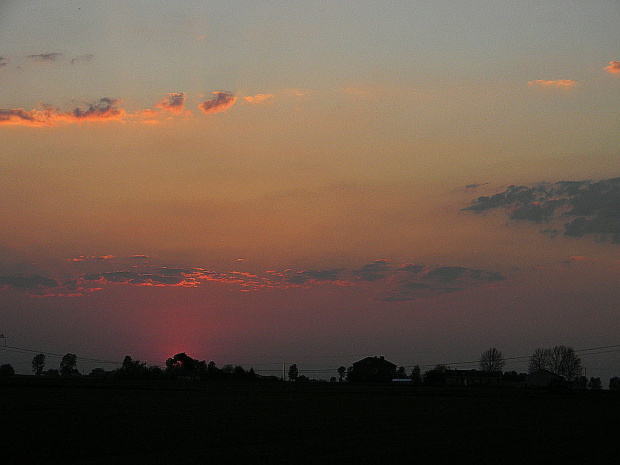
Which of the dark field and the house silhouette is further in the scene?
the house silhouette

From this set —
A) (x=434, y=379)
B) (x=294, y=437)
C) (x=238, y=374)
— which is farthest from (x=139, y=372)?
(x=294, y=437)

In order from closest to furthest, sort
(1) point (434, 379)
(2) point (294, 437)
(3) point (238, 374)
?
(2) point (294, 437) < (1) point (434, 379) < (3) point (238, 374)

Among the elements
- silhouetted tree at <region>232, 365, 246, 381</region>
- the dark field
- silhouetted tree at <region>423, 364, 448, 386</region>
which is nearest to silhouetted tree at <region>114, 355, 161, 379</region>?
silhouetted tree at <region>232, 365, 246, 381</region>

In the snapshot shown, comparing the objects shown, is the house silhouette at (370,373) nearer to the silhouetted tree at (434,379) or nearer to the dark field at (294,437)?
the silhouetted tree at (434,379)

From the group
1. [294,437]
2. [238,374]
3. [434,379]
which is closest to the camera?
[294,437]

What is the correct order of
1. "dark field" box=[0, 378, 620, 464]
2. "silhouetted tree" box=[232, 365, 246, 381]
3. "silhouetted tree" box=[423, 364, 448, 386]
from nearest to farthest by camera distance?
"dark field" box=[0, 378, 620, 464]
"silhouetted tree" box=[423, 364, 448, 386]
"silhouetted tree" box=[232, 365, 246, 381]

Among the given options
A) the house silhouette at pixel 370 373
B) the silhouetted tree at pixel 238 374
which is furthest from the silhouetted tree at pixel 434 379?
the silhouetted tree at pixel 238 374

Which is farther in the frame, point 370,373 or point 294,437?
point 370,373

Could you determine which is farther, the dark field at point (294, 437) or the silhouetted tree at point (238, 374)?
the silhouetted tree at point (238, 374)

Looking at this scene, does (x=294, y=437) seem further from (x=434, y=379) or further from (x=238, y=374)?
(x=238, y=374)

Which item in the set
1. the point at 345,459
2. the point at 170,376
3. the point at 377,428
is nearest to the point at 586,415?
the point at 377,428

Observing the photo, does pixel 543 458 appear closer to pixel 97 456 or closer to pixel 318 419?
pixel 97 456

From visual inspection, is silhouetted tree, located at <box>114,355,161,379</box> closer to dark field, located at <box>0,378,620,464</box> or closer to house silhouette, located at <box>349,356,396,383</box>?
house silhouette, located at <box>349,356,396,383</box>

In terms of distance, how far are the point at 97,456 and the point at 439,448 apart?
45.5 ft
